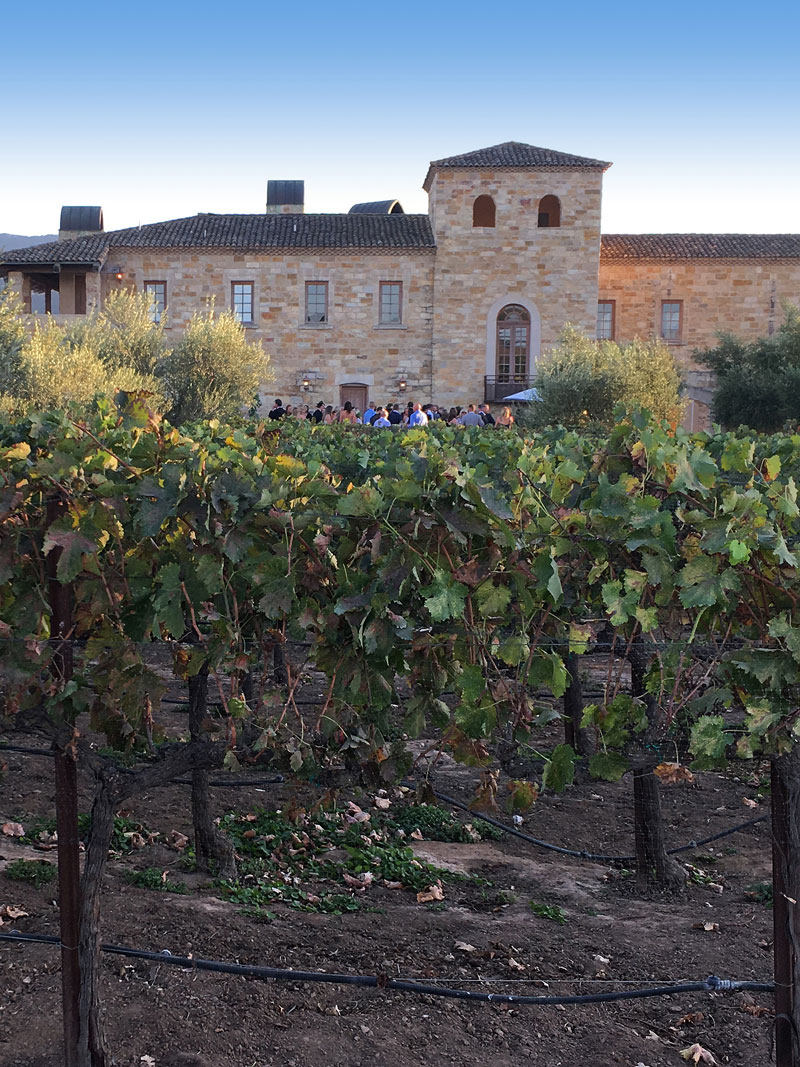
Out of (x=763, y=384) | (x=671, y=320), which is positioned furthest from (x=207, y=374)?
(x=671, y=320)

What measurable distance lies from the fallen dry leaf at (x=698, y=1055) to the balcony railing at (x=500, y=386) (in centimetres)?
3229

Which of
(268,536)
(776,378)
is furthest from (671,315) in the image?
(268,536)

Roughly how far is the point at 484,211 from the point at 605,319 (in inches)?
222

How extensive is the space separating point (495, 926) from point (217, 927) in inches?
52.3

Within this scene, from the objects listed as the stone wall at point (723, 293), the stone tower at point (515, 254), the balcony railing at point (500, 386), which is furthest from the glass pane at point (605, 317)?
the balcony railing at point (500, 386)

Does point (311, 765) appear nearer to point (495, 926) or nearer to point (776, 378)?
point (495, 926)

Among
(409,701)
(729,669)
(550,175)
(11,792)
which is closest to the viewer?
(729,669)

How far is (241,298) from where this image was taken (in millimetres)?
36188

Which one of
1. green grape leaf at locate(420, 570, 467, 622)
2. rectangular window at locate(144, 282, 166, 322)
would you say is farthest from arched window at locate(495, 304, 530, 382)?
green grape leaf at locate(420, 570, 467, 622)

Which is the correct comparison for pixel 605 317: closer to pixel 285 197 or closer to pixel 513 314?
pixel 513 314

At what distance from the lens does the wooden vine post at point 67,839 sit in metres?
3.48

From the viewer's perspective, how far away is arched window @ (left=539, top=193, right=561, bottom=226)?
118 feet

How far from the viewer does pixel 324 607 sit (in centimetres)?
325

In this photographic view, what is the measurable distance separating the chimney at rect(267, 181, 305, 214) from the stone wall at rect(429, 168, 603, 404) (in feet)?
47.2
